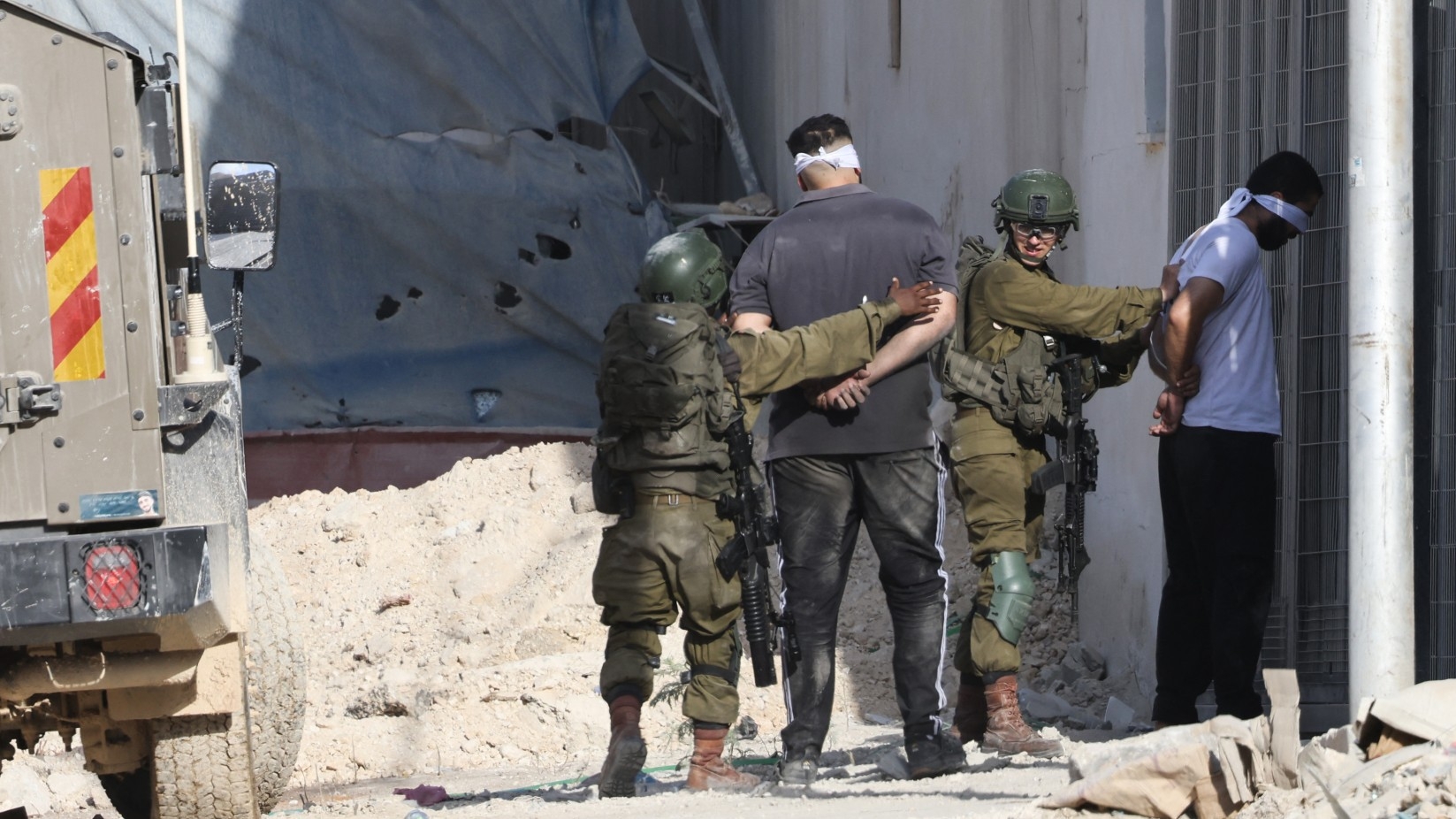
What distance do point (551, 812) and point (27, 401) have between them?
1.75 m

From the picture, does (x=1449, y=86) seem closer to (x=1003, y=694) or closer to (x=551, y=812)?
(x=1003, y=694)

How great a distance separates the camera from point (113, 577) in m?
3.80

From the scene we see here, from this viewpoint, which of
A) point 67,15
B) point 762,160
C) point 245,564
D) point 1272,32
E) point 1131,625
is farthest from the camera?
point 762,160

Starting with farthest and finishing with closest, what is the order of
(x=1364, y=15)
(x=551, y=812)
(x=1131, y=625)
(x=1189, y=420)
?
1. (x=1131, y=625)
2. (x=1189, y=420)
3. (x=551, y=812)
4. (x=1364, y=15)

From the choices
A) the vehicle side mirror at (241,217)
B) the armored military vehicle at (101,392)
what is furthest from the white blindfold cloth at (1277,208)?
the armored military vehicle at (101,392)

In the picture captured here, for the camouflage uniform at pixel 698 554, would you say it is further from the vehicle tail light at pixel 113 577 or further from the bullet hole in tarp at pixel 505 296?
the bullet hole in tarp at pixel 505 296

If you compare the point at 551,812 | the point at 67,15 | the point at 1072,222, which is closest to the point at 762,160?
the point at 67,15

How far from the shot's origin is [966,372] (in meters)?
5.48

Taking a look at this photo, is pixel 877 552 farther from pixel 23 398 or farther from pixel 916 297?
pixel 23 398

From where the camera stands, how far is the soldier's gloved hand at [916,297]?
5090 mm

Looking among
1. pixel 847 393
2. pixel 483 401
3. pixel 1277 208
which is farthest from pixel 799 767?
pixel 483 401

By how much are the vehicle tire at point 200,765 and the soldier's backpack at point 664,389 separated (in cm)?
127

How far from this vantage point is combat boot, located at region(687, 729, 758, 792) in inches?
202

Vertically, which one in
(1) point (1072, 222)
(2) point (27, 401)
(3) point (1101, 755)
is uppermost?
(1) point (1072, 222)
